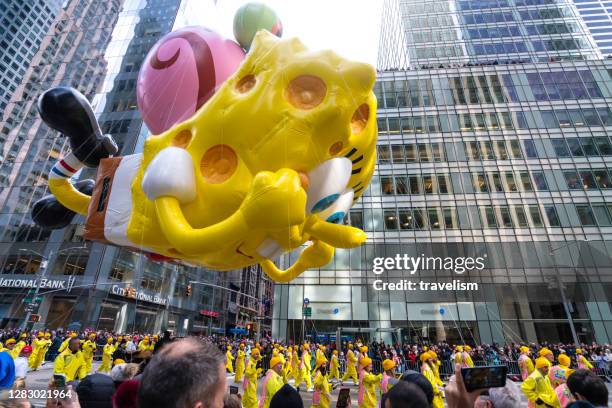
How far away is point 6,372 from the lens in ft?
8.68

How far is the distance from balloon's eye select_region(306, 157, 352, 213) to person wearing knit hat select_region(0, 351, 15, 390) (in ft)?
9.00

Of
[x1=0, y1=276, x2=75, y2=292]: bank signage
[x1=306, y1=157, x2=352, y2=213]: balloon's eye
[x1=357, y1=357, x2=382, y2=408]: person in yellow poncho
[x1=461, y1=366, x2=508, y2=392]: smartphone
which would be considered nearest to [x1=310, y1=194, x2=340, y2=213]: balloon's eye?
[x1=306, y1=157, x2=352, y2=213]: balloon's eye

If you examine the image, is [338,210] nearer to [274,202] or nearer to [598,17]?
[274,202]

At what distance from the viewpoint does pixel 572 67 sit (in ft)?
99.2

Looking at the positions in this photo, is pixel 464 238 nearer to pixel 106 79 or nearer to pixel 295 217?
pixel 295 217

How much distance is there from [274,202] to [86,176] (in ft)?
100

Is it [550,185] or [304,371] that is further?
[550,185]

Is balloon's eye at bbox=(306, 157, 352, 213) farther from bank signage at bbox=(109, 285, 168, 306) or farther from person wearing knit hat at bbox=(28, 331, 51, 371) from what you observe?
bank signage at bbox=(109, 285, 168, 306)

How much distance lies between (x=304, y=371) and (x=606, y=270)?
78.0 ft

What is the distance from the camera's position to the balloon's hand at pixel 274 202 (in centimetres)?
246

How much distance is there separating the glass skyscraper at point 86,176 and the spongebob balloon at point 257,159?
19.7 metres

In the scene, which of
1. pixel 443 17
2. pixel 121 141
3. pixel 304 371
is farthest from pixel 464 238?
pixel 121 141

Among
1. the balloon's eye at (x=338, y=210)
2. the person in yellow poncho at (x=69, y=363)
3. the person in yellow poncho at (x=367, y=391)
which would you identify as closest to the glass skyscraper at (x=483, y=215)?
the person in yellow poncho at (x=69, y=363)

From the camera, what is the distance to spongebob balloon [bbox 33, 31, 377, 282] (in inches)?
103
